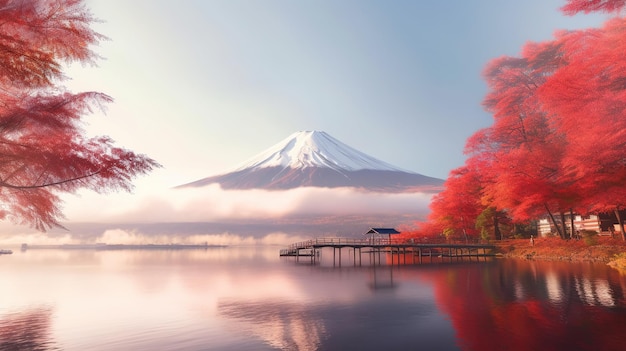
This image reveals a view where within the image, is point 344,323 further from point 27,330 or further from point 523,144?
point 523,144

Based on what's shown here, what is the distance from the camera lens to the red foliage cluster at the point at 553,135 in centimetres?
2245

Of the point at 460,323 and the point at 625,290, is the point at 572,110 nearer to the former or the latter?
the point at 625,290

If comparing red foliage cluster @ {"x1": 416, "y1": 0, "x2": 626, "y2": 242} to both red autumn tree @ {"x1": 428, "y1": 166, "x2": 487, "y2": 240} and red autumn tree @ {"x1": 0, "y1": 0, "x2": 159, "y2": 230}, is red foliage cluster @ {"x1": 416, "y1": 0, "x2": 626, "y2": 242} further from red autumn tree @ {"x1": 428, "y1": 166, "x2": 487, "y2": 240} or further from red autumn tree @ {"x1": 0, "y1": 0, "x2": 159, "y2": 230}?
red autumn tree @ {"x1": 0, "y1": 0, "x2": 159, "y2": 230}

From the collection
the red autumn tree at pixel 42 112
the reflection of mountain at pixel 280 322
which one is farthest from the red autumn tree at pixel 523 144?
the red autumn tree at pixel 42 112

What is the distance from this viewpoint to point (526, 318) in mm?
13875

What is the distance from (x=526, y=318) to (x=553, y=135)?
24920 mm

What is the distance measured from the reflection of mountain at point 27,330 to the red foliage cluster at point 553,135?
27.1 meters

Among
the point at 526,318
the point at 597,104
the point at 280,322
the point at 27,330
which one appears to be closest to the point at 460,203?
the point at 597,104

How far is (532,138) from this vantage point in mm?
37250

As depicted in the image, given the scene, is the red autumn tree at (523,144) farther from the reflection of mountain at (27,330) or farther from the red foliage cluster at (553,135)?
the reflection of mountain at (27,330)

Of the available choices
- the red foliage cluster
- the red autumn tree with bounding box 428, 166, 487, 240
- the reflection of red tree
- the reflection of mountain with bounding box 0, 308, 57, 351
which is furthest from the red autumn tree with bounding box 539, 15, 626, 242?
the reflection of mountain with bounding box 0, 308, 57, 351

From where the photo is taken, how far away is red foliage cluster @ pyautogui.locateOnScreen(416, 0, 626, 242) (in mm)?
22453

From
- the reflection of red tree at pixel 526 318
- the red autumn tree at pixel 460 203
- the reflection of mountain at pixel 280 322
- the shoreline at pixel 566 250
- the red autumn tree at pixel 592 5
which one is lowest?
the reflection of mountain at pixel 280 322

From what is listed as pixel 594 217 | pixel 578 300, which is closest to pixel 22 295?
pixel 578 300
